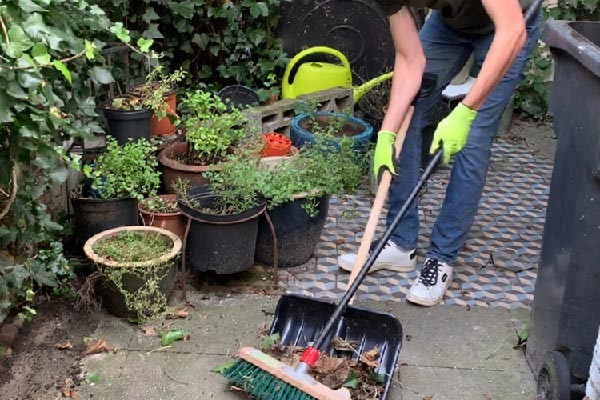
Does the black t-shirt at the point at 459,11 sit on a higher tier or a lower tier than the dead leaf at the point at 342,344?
higher

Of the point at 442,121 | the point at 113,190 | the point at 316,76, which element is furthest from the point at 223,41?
the point at 442,121

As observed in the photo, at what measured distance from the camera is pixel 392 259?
3.51 metres

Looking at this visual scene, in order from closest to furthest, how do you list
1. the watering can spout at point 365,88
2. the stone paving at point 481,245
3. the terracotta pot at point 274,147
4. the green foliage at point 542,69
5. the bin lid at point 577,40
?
the bin lid at point 577,40 → the stone paving at point 481,245 → the terracotta pot at point 274,147 → the watering can spout at point 365,88 → the green foliage at point 542,69

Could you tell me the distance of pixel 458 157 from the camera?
128 inches

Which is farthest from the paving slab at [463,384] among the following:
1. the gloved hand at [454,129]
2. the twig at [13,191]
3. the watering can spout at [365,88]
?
the watering can spout at [365,88]

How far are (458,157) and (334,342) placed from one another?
1.05 metres

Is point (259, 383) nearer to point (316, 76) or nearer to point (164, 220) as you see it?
point (164, 220)

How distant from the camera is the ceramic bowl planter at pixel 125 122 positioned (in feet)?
12.1

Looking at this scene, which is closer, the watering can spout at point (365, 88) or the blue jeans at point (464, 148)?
the blue jeans at point (464, 148)

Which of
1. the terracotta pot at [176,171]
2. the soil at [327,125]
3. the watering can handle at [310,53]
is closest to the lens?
the terracotta pot at [176,171]

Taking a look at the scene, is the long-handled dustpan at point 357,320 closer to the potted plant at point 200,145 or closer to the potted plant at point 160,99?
the potted plant at point 200,145

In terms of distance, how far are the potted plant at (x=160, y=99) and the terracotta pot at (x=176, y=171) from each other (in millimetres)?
188

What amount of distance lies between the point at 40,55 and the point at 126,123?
1.80 meters

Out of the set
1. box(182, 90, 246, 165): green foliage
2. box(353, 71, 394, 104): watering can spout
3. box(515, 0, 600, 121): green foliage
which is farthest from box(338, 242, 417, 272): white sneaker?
box(515, 0, 600, 121): green foliage
